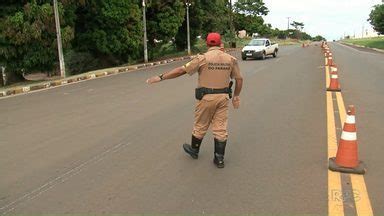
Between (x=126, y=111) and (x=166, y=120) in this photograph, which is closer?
(x=166, y=120)

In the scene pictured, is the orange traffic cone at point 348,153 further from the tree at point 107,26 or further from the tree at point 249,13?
the tree at point 249,13

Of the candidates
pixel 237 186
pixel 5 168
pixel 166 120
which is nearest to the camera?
pixel 237 186

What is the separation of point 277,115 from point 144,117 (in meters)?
2.84

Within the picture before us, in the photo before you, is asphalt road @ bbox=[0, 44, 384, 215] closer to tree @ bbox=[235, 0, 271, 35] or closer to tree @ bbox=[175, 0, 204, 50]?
tree @ bbox=[175, 0, 204, 50]

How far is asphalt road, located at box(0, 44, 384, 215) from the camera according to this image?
4.61 metres

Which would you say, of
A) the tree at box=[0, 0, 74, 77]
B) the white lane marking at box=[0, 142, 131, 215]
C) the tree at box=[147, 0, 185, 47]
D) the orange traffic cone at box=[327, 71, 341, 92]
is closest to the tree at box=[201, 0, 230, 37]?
the tree at box=[147, 0, 185, 47]

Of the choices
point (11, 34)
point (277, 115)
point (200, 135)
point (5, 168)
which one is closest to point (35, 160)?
point (5, 168)

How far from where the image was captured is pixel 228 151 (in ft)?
21.6

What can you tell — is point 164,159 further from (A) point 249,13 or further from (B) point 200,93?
(A) point 249,13

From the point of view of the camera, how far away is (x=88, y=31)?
2830 centimetres

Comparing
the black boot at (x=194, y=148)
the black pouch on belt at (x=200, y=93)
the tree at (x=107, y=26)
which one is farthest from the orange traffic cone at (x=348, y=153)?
the tree at (x=107, y=26)

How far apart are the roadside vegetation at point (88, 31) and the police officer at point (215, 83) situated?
1679 cm

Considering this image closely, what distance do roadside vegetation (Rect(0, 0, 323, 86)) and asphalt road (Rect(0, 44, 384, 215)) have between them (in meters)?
10.7

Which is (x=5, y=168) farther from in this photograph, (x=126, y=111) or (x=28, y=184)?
(x=126, y=111)
